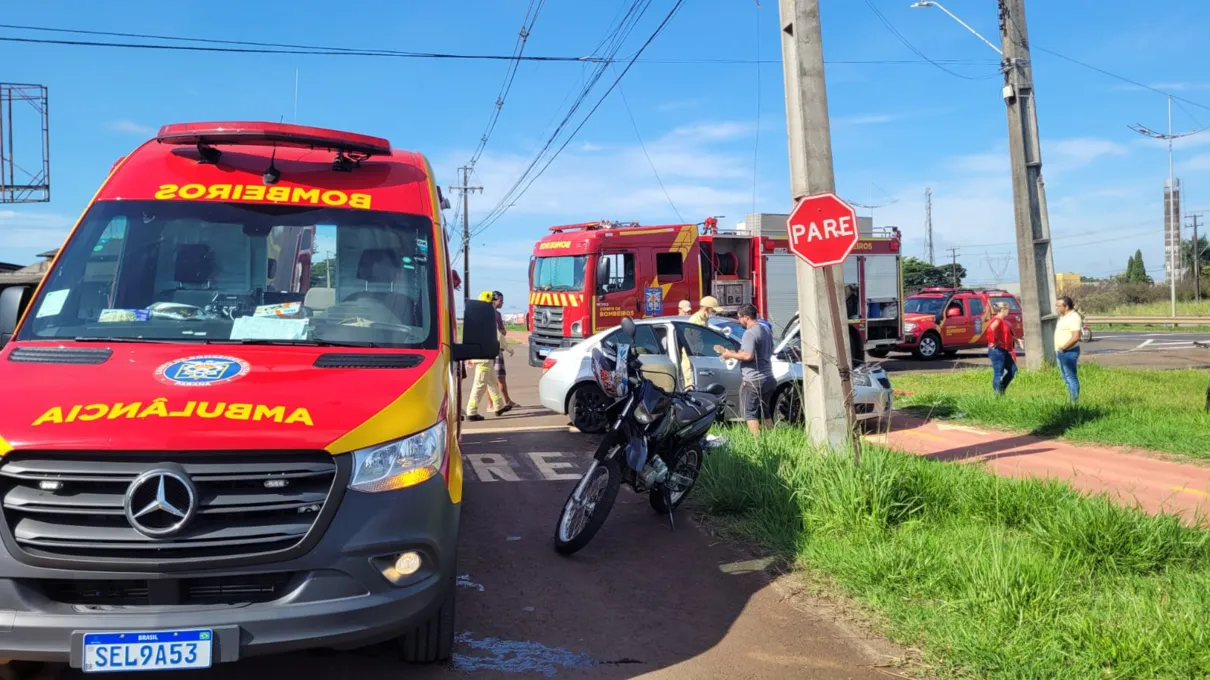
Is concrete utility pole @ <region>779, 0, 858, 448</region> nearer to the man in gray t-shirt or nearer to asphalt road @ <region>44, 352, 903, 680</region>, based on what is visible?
asphalt road @ <region>44, 352, 903, 680</region>

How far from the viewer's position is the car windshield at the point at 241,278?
4.51 meters

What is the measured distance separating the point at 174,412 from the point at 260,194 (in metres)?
1.84

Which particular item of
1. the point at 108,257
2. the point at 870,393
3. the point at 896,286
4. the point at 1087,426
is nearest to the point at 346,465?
the point at 108,257

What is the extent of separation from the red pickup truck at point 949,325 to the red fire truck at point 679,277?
1.74 meters

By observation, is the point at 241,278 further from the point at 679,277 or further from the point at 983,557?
the point at 679,277

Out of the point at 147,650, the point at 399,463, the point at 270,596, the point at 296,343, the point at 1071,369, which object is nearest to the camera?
the point at 147,650

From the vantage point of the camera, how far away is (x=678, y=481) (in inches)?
288

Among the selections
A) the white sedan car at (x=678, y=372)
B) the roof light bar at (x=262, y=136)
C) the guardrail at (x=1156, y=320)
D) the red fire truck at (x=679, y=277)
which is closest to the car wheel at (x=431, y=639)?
the roof light bar at (x=262, y=136)

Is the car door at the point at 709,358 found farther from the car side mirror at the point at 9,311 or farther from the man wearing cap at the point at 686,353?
the car side mirror at the point at 9,311

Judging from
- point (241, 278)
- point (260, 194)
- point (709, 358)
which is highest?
point (260, 194)

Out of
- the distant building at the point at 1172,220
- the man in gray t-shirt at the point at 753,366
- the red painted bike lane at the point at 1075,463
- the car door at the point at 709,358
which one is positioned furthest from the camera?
the distant building at the point at 1172,220

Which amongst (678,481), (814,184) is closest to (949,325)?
(814,184)

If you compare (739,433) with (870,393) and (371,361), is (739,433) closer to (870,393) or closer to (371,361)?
(870,393)

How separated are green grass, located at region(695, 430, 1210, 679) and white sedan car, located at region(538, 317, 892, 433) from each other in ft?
11.9
